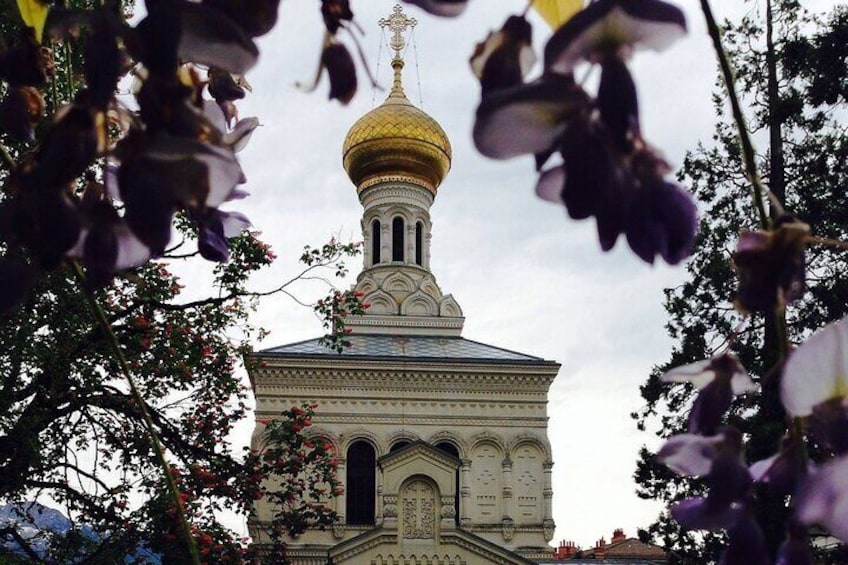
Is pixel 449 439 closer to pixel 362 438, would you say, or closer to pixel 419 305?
pixel 362 438

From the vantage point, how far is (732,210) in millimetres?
14133

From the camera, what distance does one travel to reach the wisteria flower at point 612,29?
406 mm

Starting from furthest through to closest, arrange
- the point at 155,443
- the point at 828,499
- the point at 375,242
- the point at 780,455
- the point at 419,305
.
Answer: the point at 375,242, the point at 419,305, the point at 155,443, the point at 780,455, the point at 828,499

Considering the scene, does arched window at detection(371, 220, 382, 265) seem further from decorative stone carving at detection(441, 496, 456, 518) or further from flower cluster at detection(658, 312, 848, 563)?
flower cluster at detection(658, 312, 848, 563)

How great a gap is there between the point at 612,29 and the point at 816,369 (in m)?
0.16

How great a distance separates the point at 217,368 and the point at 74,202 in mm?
8475

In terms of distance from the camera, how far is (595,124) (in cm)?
44

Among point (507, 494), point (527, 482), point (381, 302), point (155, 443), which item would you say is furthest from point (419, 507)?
point (155, 443)

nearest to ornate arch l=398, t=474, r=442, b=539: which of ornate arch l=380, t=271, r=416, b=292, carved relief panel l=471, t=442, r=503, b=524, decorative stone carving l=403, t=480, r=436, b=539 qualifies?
decorative stone carving l=403, t=480, r=436, b=539

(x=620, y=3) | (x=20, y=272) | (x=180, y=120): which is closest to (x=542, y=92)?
(x=620, y=3)

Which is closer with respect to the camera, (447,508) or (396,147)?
(447,508)

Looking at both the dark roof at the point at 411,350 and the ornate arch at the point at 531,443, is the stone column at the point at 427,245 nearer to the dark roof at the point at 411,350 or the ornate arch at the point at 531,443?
the dark roof at the point at 411,350

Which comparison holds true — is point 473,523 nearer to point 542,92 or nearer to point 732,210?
point 732,210

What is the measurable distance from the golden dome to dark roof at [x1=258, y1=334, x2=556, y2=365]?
4.02 m
